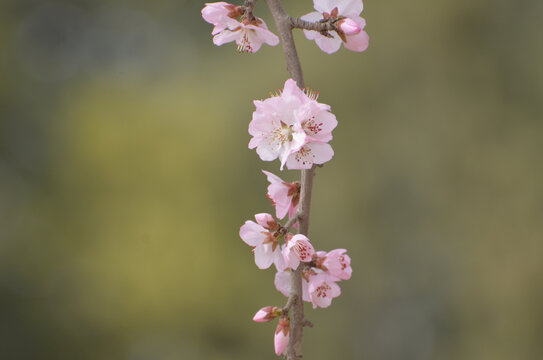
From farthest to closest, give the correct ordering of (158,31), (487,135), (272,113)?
(158,31), (487,135), (272,113)

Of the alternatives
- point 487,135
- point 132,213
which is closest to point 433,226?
point 487,135

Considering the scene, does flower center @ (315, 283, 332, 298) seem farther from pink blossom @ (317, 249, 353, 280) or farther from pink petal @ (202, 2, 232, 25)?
pink petal @ (202, 2, 232, 25)

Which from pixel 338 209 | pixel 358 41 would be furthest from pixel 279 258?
pixel 338 209

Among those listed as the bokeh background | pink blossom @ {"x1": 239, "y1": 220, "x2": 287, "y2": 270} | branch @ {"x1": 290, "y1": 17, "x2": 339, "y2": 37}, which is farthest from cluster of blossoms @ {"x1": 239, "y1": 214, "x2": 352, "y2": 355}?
the bokeh background

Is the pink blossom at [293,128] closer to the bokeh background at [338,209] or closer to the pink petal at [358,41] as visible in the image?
the pink petal at [358,41]

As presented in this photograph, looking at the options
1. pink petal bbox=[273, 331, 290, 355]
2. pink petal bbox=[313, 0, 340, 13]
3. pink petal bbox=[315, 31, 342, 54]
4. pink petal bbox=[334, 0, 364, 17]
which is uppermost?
pink petal bbox=[313, 0, 340, 13]

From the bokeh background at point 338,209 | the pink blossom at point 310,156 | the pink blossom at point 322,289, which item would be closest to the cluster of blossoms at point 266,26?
the pink blossom at point 310,156

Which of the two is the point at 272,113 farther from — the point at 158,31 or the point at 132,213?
the point at 158,31
